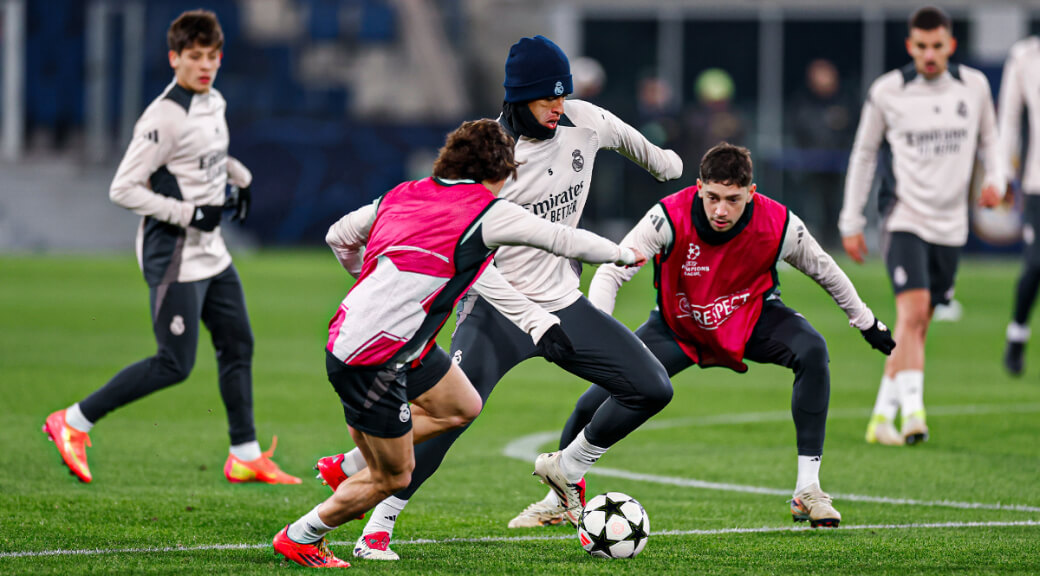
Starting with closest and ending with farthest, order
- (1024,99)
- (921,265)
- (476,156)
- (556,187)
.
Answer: (476,156)
(556,187)
(921,265)
(1024,99)

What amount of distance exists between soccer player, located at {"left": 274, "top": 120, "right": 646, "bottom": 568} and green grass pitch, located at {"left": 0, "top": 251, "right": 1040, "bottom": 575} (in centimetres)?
36

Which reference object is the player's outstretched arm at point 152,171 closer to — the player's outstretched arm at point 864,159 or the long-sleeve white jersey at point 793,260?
the long-sleeve white jersey at point 793,260

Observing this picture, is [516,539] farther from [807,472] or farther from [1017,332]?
[1017,332]

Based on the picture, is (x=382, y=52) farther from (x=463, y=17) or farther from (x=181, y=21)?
(x=181, y=21)

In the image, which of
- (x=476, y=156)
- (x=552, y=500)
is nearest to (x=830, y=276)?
(x=552, y=500)

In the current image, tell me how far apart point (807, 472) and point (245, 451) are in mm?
3078

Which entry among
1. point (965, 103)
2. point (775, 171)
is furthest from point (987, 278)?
point (965, 103)

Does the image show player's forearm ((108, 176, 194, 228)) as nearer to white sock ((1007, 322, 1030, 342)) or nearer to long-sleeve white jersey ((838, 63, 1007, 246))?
long-sleeve white jersey ((838, 63, 1007, 246))

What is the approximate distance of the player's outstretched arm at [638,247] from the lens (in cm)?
686

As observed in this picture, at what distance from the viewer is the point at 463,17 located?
35.8 meters

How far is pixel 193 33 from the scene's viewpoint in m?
7.77

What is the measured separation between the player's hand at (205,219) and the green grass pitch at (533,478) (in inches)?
53.6

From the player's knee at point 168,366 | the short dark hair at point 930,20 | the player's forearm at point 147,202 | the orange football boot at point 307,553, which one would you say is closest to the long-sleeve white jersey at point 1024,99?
the short dark hair at point 930,20

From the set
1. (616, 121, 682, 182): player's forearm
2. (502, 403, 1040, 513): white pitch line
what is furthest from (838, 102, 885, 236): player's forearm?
(616, 121, 682, 182): player's forearm
